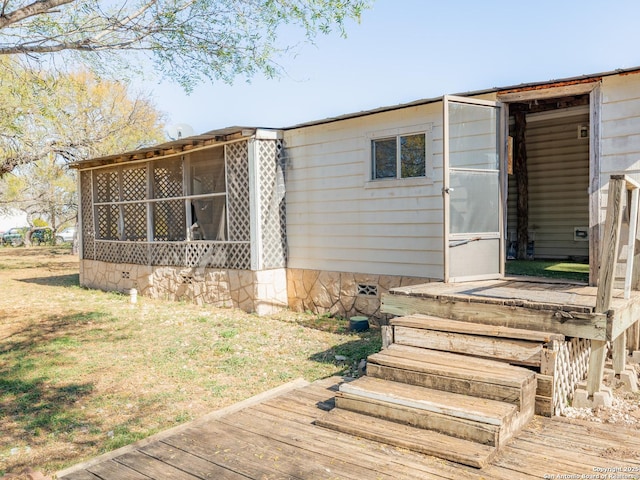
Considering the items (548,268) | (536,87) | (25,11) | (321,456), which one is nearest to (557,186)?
(548,268)

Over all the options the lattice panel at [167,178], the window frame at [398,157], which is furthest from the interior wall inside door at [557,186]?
the lattice panel at [167,178]

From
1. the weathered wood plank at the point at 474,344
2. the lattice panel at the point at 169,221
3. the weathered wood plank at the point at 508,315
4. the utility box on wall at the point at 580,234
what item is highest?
the lattice panel at the point at 169,221

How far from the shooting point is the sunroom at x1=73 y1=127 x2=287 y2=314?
881 centimetres

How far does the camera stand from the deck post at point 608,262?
A: 3955mm

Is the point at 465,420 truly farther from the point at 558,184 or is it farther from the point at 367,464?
A: the point at 558,184

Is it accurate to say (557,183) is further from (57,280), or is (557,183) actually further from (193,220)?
(57,280)

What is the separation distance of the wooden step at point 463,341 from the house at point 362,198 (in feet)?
4.12

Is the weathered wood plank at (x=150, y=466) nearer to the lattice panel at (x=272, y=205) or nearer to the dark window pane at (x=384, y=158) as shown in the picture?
the dark window pane at (x=384, y=158)

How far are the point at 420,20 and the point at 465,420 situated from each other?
32.9 ft

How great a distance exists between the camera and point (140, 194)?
11.5 m

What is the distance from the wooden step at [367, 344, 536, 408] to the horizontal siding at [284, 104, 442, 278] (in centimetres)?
293

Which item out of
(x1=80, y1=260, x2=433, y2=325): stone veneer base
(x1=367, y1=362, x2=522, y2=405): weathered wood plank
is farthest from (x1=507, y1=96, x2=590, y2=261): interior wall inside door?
(x1=367, y1=362, x2=522, y2=405): weathered wood plank

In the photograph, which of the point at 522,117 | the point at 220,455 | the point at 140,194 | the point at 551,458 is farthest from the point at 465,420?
the point at 140,194

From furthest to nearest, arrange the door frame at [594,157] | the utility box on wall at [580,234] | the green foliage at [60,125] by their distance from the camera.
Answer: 1. the utility box on wall at [580,234]
2. the green foliage at [60,125]
3. the door frame at [594,157]
